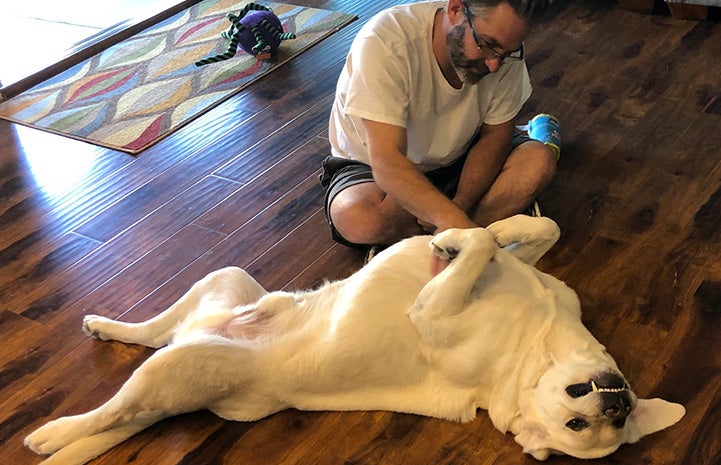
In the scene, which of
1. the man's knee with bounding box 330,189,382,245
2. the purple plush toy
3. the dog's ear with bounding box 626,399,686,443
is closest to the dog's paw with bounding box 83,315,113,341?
the man's knee with bounding box 330,189,382,245

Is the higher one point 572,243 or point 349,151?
point 349,151

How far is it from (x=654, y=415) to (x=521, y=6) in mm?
984

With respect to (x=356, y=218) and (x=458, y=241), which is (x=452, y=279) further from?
(x=356, y=218)

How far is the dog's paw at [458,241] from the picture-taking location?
1.78m

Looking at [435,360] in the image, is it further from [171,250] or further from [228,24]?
[228,24]

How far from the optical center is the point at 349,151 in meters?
2.46

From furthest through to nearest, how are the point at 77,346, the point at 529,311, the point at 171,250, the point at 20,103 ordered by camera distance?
the point at 20,103 → the point at 171,250 → the point at 77,346 → the point at 529,311

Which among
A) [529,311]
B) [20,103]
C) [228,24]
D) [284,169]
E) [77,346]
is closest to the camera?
[529,311]

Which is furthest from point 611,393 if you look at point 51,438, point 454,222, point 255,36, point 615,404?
point 255,36

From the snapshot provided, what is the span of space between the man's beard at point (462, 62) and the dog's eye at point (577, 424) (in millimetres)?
910

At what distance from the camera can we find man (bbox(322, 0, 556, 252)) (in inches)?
79.0

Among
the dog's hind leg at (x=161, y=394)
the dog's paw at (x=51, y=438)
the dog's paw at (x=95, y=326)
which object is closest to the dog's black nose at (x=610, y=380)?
the dog's hind leg at (x=161, y=394)

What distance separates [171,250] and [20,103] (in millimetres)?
1638

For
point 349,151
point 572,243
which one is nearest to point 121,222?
point 349,151
